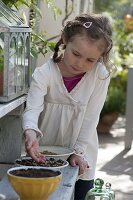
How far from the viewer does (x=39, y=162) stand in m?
2.57

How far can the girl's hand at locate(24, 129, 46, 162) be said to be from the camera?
2557 millimetres

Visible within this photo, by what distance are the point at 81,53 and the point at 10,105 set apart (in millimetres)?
447

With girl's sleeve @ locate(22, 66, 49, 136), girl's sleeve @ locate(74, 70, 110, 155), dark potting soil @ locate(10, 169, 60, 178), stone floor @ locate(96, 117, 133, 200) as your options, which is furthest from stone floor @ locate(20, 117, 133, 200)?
dark potting soil @ locate(10, 169, 60, 178)

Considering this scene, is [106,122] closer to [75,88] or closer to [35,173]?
[75,88]

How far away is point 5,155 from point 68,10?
3.62 metres

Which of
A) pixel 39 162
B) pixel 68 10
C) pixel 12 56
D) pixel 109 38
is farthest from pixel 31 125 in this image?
pixel 68 10

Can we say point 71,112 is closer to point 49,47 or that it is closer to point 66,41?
point 66,41

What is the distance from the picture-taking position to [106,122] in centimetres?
781

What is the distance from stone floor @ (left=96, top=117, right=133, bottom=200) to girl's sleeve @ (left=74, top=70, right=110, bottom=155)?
1.78 m

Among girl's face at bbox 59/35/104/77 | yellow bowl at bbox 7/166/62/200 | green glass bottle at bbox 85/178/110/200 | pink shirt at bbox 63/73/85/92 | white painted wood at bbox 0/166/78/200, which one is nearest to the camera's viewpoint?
yellow bowl at bbox 7/166/62/200

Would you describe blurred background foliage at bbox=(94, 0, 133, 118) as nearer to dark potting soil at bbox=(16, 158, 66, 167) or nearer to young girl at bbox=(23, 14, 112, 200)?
young girl at bbox=(23, 14, 112, 200)

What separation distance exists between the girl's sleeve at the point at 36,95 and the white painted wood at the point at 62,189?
314 mm

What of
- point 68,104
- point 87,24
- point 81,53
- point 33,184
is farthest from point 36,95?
point 33,184

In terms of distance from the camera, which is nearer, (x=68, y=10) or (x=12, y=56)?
(x=12, y=56)
